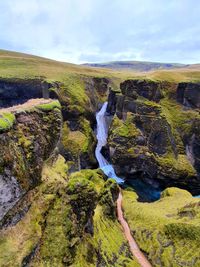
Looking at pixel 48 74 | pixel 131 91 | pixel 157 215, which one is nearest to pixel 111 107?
pixel 131 91

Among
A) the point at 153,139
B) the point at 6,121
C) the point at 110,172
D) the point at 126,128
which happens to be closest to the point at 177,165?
the point at 153,139

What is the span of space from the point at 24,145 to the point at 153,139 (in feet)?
175

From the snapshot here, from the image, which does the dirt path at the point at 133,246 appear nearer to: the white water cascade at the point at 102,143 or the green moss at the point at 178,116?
the white water cascade at the point at 102,143

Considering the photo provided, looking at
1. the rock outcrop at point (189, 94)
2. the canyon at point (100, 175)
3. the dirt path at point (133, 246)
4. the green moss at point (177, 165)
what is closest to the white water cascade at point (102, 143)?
the canyon at point (100, 175)

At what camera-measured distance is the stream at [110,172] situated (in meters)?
38.3

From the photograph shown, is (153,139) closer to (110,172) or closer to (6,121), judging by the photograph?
(110,172)

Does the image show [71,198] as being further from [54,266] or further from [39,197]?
[54,266]

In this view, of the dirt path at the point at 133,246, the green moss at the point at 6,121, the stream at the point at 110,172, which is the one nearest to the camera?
the green moss at the point at 6,121

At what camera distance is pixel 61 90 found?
88.1 meters

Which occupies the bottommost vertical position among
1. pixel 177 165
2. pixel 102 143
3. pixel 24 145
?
pixel 102 143

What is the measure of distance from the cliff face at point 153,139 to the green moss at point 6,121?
4973 cm

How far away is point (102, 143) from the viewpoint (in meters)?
89.6

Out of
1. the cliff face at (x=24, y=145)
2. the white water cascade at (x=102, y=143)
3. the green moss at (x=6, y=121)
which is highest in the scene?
the green moss at (x=6, y=121)

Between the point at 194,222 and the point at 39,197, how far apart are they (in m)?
24.1
